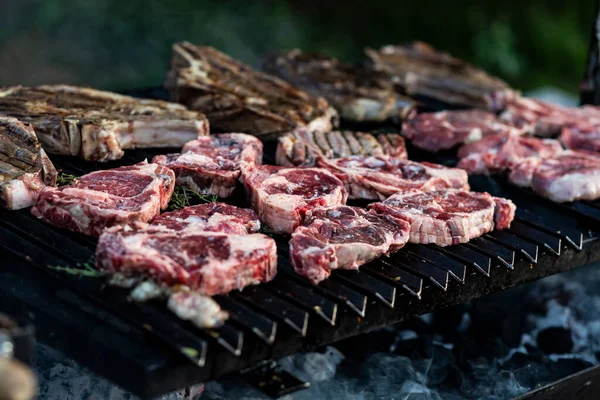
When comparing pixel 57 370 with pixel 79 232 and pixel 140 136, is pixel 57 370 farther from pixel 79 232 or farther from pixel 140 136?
pixel 140 136

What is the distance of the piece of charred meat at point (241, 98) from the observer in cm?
598

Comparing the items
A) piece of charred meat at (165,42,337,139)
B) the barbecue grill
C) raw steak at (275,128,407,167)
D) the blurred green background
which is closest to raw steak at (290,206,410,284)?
the barbecue grill

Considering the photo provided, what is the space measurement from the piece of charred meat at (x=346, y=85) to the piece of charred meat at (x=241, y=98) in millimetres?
261

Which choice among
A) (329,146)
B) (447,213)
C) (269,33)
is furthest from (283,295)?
(269,33)

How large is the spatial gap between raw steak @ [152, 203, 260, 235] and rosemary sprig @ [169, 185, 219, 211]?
0.21m

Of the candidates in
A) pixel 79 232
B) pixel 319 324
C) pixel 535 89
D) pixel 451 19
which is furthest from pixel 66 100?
pixel 535 89

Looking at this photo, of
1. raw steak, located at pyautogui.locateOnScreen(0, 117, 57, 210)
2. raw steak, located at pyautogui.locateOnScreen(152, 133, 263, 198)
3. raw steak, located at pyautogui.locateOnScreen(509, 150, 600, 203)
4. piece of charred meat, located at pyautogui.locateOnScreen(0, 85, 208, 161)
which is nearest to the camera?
raw steak, located at pyautogui.locateOnScreen(0, 117, 57, 210)

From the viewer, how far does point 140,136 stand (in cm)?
551

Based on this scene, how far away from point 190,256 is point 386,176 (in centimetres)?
175

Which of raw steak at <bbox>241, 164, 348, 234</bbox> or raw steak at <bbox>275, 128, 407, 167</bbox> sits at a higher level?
raw steak at <bbox>241, 164, 348, 234</bbox>

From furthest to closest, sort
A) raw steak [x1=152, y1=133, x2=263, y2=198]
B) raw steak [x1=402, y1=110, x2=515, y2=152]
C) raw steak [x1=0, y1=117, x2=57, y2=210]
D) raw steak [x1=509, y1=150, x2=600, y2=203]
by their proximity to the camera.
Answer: raw steak [x1=402, y1=110, x2=515, y2=152] < raw steak [x1=509, y1=150, x2=600, y2=203] < raw steak [x1=152, y1=133, x2=263, y2=198] < raw steak [x1=0, y1=117, x2=57, y2=210]

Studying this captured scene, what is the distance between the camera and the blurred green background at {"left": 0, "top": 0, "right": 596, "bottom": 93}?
9.18 meters

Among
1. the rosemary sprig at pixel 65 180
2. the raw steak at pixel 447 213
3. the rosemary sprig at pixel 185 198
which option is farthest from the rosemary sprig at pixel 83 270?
the raw steak at pixel 447 213

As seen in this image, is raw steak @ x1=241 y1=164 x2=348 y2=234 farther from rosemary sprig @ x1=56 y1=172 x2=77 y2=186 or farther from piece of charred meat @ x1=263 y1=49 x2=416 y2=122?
piece of charred meat @ x1=263 y1=49 x2=416 y2=122
